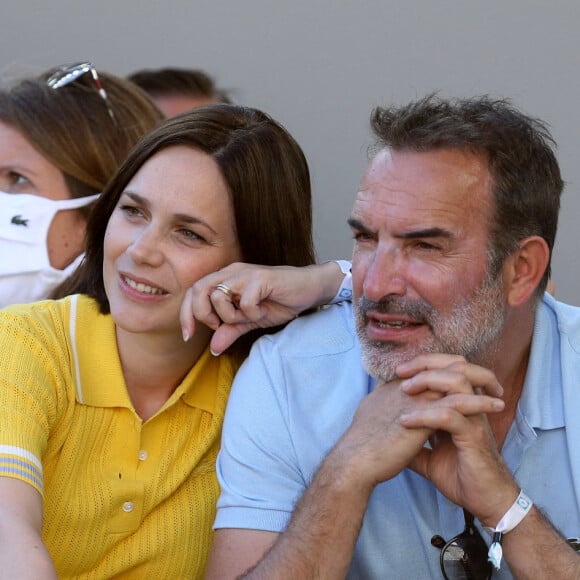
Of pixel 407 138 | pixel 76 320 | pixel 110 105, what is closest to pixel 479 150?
pixel 407 138

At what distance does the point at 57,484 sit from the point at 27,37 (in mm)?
2995

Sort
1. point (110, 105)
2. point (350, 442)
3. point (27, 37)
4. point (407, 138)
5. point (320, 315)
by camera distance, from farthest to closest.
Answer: point (27, 37), point (110, 105), point (320, 315), point (407, 138), point (350, 442)

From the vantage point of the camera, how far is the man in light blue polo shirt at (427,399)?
245cm

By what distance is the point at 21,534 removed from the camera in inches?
91.0

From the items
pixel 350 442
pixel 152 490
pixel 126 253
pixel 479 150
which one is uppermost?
pixel 479 150

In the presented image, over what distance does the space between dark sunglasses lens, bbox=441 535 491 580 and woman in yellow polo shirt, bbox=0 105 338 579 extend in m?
0.61

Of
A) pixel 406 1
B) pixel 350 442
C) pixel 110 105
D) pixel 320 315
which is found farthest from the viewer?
pixel 406 1

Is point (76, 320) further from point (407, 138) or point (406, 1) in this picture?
point (406, 1)

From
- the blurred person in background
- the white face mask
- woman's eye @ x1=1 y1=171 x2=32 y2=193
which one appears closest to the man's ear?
the white face mask

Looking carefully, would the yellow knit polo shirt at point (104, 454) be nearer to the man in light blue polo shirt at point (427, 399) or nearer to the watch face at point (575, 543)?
the man in light blue polo shirt at point (427, 399)

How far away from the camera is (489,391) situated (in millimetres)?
2521

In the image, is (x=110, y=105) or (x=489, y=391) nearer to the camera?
(x=489, y=391)

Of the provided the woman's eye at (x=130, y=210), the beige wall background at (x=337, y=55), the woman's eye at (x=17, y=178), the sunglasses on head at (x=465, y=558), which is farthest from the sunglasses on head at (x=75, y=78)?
the sunglasses on head at (x=465, y=558)

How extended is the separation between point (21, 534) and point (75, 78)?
207 cm
